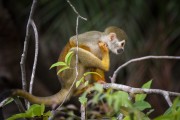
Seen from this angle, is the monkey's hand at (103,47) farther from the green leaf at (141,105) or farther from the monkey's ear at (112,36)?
the green leaf at (141,105)

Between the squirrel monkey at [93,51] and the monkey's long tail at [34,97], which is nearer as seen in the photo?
the monkey's long tail at [34,97]

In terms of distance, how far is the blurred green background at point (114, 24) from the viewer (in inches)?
249

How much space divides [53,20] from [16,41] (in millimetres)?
842

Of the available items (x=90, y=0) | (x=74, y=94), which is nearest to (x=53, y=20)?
(x=90, y=0)

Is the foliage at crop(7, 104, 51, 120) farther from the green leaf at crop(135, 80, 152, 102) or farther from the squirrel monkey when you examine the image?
the squirrel monkey

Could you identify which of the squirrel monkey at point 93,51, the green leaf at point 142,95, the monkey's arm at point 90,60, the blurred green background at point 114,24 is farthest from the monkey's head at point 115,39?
the blurred green background at point 114,24

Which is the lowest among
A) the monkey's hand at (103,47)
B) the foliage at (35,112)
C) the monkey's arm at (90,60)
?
the foliage at (35,112)

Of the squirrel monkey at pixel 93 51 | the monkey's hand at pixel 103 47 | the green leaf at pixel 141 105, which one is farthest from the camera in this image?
the monkey's hand at pixel 103 47

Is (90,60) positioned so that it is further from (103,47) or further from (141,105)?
(141,105)

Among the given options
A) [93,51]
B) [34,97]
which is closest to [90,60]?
[93,51]

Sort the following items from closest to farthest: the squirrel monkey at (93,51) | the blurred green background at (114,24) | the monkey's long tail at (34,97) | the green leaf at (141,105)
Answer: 1. the green leaf at (141,105)
2. the monkey's long tail at (34,97)
3. the squirrel monkey at (93,51)
4. the blurred green background at (114,24)

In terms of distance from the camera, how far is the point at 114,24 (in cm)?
658

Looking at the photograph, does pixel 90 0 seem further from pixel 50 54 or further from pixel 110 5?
pixel 50 54

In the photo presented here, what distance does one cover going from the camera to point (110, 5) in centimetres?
682
